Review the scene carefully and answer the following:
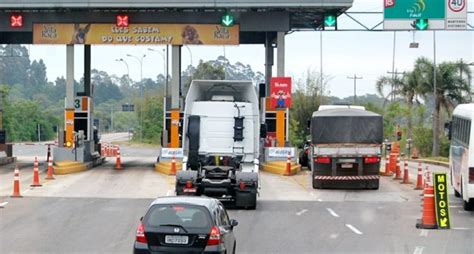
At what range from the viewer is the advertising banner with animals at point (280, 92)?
40656 mm

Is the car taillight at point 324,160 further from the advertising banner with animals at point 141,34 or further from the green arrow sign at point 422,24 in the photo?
the green arrow sign at point 422,24

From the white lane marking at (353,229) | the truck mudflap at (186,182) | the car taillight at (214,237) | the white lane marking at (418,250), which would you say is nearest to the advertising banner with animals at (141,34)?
the truck mudflap at (186,182)

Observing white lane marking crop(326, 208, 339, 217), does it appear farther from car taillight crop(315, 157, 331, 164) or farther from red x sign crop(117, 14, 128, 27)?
red x sign crop(117, 14, 128, 27)

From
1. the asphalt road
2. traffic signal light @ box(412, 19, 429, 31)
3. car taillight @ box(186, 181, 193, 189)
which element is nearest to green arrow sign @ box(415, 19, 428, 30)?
traffic signal light @ box(412, 19, 429, 31)

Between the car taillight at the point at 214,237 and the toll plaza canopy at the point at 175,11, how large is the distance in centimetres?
2585

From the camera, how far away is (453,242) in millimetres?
18469

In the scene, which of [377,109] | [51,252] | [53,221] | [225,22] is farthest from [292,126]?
[51,252]

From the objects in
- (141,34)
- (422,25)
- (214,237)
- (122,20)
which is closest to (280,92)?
(141,34)

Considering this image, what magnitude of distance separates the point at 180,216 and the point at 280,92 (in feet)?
91.1

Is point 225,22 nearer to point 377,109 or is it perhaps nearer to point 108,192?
point 108,192

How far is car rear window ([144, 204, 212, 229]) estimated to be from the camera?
13.4m

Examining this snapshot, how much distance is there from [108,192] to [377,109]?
5502 cm

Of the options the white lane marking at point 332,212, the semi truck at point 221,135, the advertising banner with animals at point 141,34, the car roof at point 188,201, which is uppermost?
the advertising banner with animals at point 141,34

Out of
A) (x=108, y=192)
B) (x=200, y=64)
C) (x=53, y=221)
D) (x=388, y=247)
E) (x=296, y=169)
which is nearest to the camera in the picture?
(x=388, y=247)
